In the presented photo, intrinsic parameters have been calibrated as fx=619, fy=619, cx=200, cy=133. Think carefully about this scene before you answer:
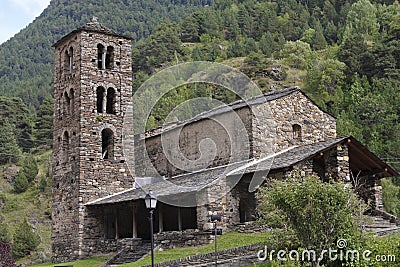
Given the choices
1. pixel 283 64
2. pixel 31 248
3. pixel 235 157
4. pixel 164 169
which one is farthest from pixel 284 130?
pixel 283 64

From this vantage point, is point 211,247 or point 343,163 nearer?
point 211,247

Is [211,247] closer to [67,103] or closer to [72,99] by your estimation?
[72,99]

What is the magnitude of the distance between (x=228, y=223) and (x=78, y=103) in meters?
11.8

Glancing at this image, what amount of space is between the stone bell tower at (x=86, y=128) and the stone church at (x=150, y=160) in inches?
2.2

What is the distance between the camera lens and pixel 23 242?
151 feet

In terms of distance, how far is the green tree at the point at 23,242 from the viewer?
45.7 metres


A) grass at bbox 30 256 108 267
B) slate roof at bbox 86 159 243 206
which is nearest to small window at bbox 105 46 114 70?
slate roof at bbox 86 159 243 206

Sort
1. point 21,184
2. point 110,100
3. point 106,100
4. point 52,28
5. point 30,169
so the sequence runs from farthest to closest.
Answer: point 52,28 → point 30,169 → point 21,184 → point 110,100 → point 106,100

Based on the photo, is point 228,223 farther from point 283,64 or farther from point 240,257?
point 283,64

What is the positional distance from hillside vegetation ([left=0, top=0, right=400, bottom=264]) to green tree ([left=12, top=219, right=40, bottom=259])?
20.4 feet

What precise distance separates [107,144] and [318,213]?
19.8 metres

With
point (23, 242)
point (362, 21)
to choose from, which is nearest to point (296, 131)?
point (23, 242)

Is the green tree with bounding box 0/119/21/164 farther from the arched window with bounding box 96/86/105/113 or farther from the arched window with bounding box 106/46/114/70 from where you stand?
the arched window with bounding box 96/86/105/113

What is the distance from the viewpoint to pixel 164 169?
34594 mm
